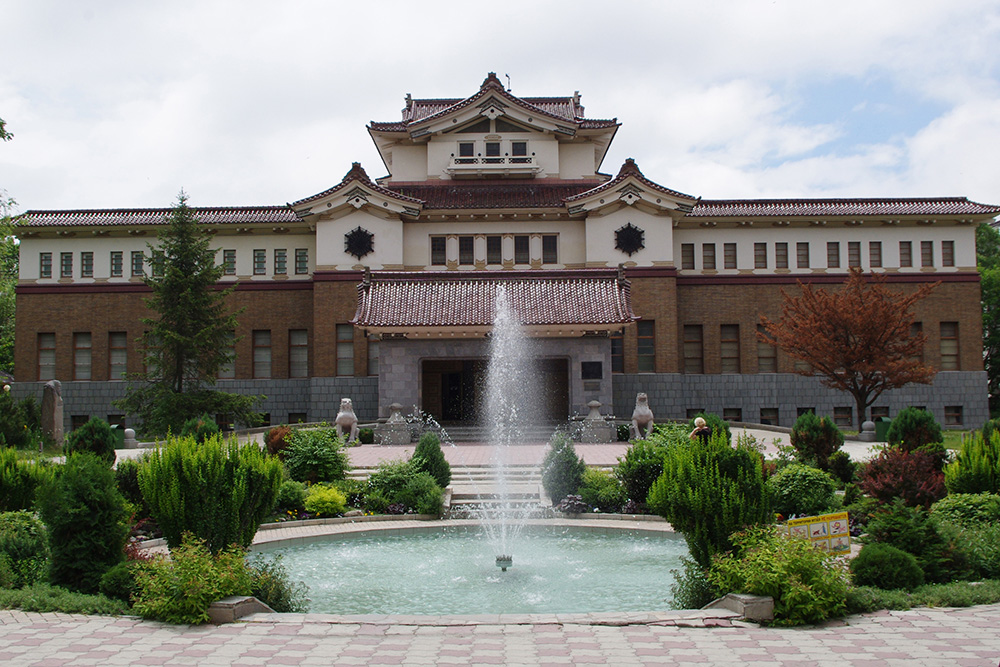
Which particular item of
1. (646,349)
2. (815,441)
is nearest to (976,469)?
(815,441)

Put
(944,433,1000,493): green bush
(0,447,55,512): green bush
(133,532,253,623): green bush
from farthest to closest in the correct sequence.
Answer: (0,447,55,512): green bush → (944,433,1000,493): green bush → (133,532,253,623): green bush

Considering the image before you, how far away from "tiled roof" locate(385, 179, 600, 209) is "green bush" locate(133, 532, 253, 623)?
83.7ft

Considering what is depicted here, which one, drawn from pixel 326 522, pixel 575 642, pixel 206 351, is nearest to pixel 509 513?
pixel 326 522

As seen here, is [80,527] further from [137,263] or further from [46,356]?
[46,356]

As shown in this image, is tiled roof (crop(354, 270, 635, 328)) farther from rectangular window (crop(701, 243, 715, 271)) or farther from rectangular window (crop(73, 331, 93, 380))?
rectangular window (crop(73, 331, 93, 380))

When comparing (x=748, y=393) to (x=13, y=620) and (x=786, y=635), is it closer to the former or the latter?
(x=786, y=635)

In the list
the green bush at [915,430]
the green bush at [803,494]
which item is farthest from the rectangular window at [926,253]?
the green bush at [803,494]

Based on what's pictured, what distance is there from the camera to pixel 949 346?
33000 mm

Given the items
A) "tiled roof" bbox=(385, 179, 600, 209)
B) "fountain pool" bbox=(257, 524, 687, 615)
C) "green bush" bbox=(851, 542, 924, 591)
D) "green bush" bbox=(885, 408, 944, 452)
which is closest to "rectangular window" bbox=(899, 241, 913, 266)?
"tiled roof" bbox=(385, 179, 600, 209)

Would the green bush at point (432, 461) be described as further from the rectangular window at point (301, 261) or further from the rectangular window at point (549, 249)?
the rectangular window at point (301, 261)

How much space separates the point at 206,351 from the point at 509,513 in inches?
683

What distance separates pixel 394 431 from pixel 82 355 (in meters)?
16.8

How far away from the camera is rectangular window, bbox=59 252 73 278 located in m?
33.6

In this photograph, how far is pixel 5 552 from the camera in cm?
921
